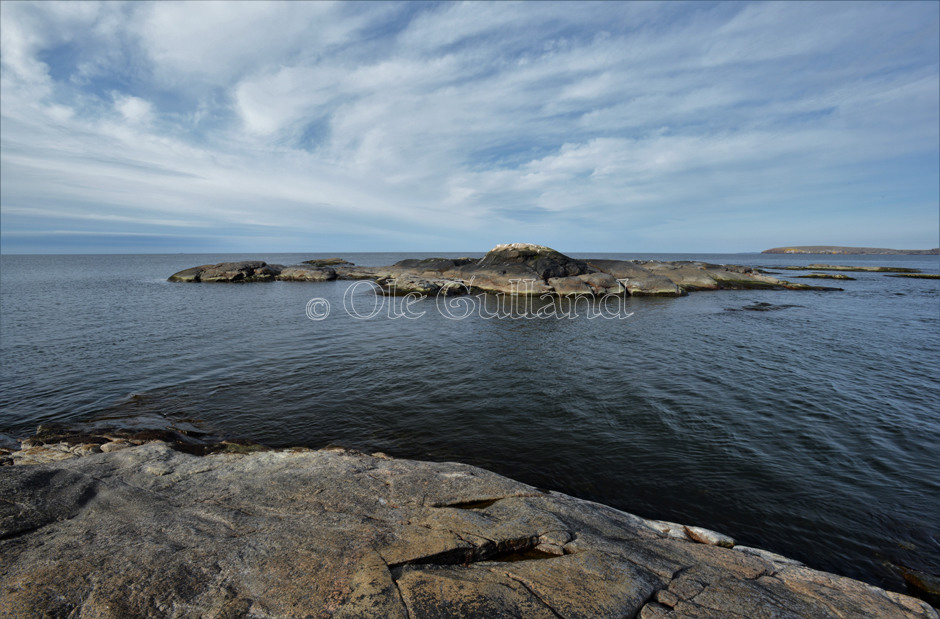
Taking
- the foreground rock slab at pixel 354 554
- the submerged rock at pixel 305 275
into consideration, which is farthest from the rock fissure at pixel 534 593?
the submerged rock at pixel 305 275

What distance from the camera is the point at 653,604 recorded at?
4.43 metres

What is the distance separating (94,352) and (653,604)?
2608 cm

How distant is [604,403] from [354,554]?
1101cm

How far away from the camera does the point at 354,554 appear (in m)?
4.71

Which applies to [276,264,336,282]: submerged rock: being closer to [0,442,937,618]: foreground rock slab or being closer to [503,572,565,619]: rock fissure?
[0,442,937,618]: foreground rock slab

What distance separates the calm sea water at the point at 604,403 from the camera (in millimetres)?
8492

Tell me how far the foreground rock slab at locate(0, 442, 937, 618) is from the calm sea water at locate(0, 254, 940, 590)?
2.41 meters

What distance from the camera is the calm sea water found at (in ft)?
27.9

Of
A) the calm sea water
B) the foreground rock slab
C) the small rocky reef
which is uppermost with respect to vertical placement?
the small rocky reef

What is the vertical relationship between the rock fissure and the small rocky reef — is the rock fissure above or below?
below

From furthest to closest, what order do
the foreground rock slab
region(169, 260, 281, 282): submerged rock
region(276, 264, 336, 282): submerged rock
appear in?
region(276, 264, 336, 282): submerged rock
region(169, 260, 281, 282): submerged rock
the foreground rock slab

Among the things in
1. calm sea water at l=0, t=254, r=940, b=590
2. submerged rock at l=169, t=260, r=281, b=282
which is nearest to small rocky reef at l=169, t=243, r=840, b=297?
calm sea water at l=0, t=254, r=940, b=590

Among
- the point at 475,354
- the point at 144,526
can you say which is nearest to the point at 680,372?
the point at 475,354

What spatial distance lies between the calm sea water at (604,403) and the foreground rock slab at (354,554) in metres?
2.41
